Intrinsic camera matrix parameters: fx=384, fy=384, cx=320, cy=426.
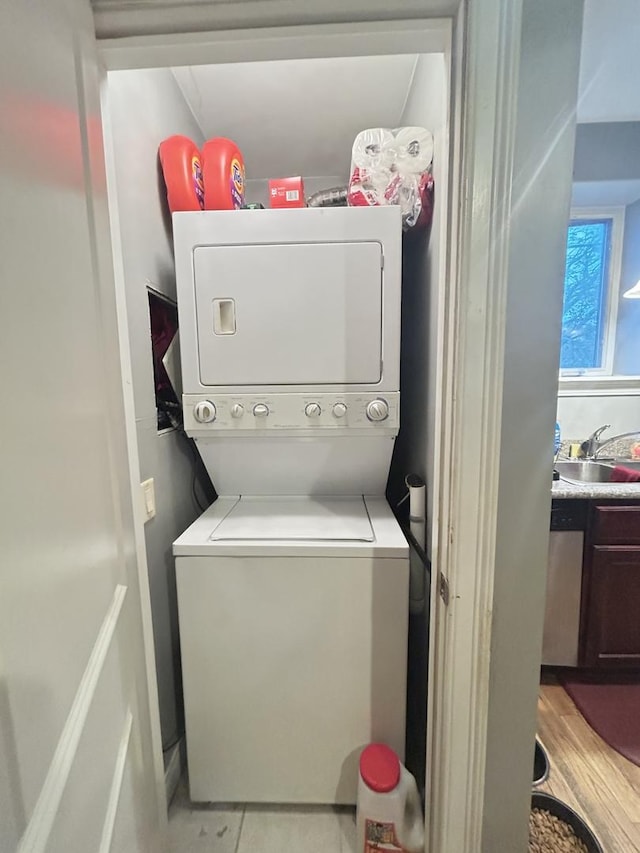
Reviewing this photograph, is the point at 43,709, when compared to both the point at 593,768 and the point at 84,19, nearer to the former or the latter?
the point at 84,19

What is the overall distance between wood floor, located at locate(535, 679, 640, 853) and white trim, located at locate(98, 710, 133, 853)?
60.6 inches

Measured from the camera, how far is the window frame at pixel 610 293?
7.87 ft

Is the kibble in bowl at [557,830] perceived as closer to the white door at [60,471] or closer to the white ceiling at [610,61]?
the white door at [60,471]

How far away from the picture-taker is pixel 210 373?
4.58ft

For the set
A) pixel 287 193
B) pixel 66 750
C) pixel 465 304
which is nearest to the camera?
pixel 66 750

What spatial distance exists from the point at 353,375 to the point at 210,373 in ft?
1.70

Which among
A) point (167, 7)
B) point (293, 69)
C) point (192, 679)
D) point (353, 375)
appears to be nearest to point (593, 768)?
point (192, 679)

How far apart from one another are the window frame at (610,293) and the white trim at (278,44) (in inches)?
84.6

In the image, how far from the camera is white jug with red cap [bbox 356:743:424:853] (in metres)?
1.12

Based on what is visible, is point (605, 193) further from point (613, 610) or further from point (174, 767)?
point (174, 767)

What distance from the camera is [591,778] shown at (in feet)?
4.88

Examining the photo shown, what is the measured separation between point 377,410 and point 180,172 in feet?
3.74

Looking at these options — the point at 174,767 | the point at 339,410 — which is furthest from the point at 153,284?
the point at 174,767

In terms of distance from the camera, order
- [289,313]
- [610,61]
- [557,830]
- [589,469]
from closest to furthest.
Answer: [557,830] < [289,313] < [610,61] < [589,469]
